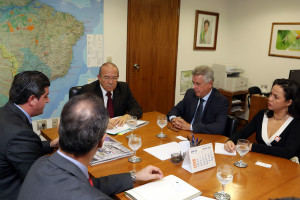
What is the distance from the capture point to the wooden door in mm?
4266

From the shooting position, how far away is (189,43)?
16.7 feet

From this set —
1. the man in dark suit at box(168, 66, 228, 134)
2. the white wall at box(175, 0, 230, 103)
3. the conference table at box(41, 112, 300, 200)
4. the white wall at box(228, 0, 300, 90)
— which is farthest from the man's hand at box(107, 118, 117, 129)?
the white wall at box(228, 0, 300, 90)

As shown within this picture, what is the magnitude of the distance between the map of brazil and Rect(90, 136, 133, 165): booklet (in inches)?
76.5

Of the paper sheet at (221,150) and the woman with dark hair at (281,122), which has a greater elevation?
the woman with dark hair at (281,122)

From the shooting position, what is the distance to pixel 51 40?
3.46 meters

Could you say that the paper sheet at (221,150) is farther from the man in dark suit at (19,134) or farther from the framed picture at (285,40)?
the framed picture at (285,40)

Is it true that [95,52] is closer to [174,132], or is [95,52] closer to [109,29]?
[109,29]

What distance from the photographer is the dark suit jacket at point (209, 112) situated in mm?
2401

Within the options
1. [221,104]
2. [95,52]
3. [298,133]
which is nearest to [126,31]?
[95,52]

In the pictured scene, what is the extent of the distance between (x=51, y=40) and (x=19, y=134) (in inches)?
91.8

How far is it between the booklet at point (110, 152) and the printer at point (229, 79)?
366cm

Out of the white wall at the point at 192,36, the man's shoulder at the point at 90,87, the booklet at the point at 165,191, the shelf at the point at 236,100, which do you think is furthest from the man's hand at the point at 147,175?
the shelf at the point at 236,100

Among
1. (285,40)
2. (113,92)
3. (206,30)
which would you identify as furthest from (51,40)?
(285,40)

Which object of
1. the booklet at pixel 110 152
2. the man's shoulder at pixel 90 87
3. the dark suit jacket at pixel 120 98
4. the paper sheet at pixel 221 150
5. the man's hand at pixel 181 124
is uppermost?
the man's shoulder at pixel 90 87
